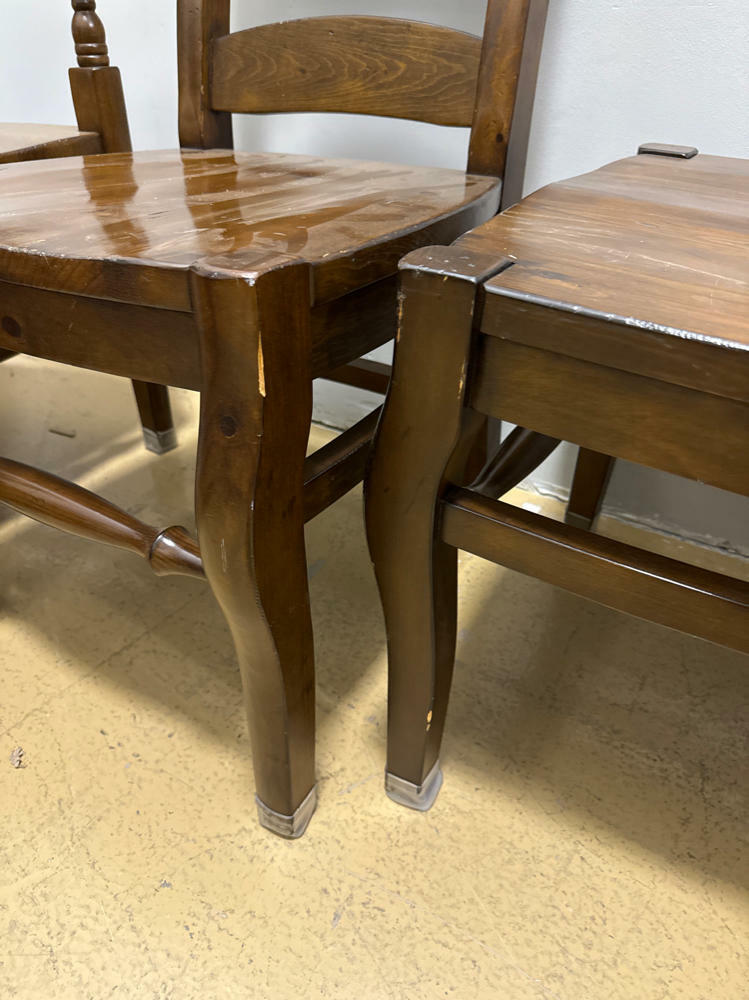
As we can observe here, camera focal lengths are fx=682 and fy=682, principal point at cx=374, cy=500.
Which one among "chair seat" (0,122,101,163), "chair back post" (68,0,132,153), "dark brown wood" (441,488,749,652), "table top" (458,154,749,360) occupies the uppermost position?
"chair back post" (68,0,132,153)

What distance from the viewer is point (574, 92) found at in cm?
85

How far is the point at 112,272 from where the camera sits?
0.42 metres

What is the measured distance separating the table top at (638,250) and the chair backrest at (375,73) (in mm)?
121

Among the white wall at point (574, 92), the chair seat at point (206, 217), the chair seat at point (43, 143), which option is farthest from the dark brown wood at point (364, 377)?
the chair seat at point (43, 143)

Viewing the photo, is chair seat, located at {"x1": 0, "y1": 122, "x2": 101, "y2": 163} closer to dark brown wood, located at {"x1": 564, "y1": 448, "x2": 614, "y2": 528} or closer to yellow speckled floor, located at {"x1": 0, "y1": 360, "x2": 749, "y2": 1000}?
yellow speckled floor, located at {"x1": 0, "y1": 360, "x2": 749, "y2": 1000}

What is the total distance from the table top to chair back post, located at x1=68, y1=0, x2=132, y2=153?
2.06ft

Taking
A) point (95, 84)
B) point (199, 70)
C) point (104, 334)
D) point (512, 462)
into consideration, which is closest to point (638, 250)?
point (512, 462)

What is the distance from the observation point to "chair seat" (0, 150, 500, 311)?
1.40 feet

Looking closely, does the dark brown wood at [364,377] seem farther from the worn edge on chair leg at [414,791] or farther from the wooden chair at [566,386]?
the worn edge on chair leg at [414,791]

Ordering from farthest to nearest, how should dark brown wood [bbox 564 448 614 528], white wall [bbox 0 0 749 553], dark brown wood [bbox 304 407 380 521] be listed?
dark brown wood [bbox 564 448 614 528] < white wall [bbox 0 0 749 553] < dark brown wood [bbox 304 407 380 521]

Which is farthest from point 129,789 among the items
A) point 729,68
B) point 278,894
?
point 729,68

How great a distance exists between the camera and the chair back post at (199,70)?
0.82 metres

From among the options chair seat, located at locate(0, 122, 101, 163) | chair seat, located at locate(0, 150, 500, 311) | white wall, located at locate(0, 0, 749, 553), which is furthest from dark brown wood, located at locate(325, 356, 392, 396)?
chair seat, located at locate(0, 122, 101, 163)

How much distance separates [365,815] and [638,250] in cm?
54
